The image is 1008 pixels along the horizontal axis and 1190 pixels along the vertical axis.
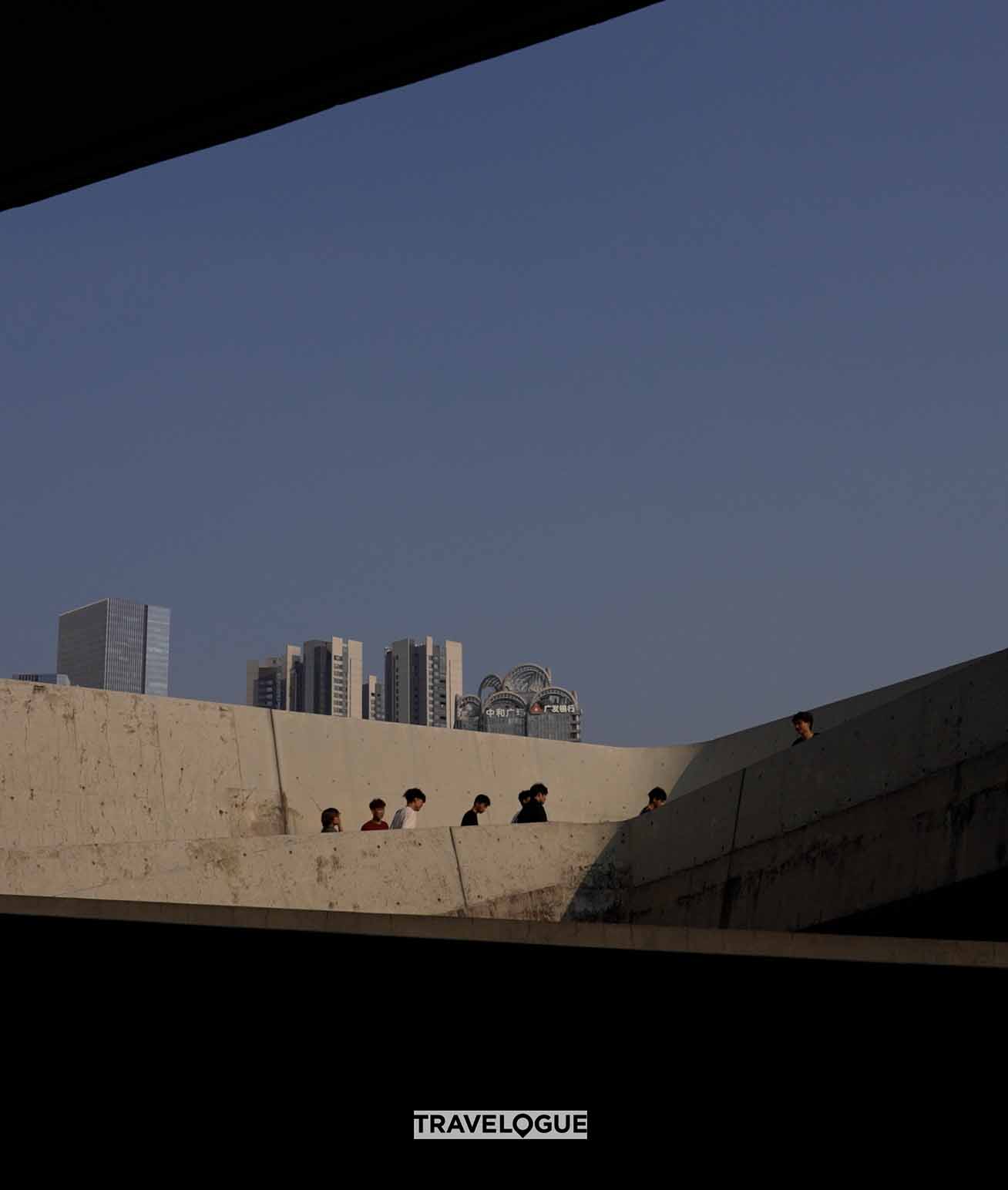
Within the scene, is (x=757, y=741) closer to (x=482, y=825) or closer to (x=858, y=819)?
(x=482, y=825)

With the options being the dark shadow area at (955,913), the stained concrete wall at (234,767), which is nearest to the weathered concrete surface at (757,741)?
the stained concrete wall at (234,767)

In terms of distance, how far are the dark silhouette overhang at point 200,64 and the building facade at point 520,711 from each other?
93.7m

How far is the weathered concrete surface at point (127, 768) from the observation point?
1476 centimetres

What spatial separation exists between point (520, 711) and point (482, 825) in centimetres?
9917

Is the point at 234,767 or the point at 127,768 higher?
the point at 234,767

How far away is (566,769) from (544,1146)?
1776 centimetres

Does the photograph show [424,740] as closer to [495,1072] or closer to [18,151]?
[18,151]

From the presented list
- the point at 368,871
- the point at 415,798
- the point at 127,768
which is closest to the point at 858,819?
the point at 368,871

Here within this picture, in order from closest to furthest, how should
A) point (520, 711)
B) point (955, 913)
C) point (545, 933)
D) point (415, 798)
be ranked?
point (545, 933), point (955, 913), point (415, 798), point (520, 711)

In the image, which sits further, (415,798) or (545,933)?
(415,798)

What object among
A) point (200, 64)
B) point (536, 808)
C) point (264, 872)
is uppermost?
point (200, 64)

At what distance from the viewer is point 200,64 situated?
545 centimetres

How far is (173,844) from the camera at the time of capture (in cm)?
1274

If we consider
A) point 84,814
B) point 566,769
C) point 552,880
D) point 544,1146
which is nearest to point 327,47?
point 544,1146
